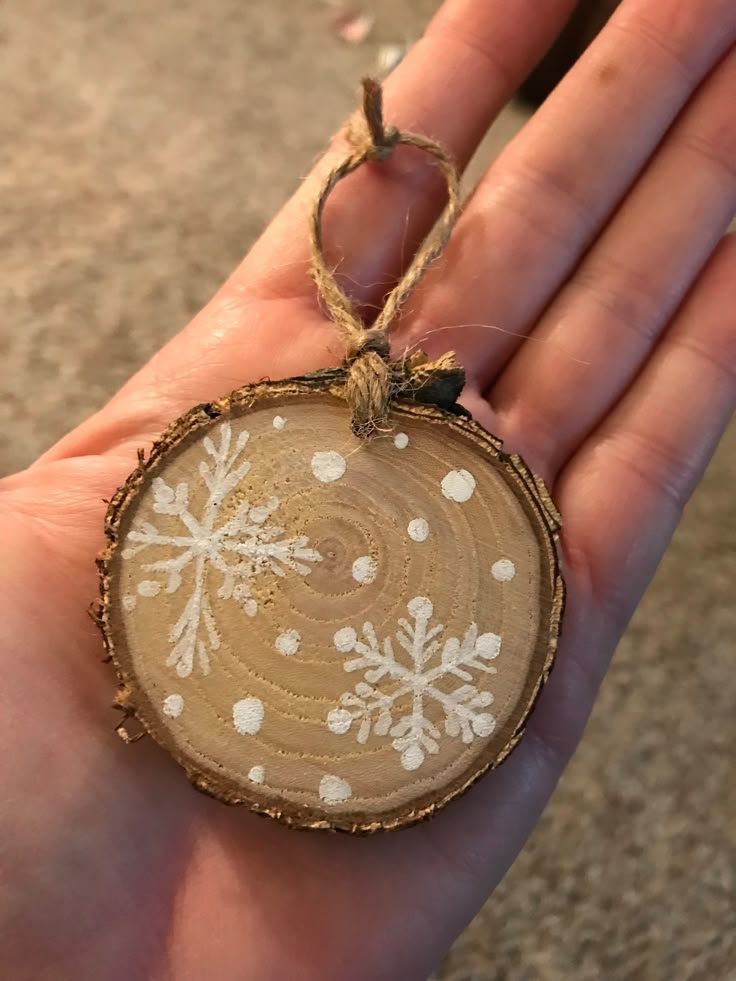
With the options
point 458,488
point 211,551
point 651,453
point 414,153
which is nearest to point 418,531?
point 458,488

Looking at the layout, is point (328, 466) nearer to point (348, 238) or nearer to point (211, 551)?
point (211, 551)

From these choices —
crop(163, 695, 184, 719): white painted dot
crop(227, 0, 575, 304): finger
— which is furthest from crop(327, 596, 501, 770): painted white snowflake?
crop(227, 0, 575, 304): finger

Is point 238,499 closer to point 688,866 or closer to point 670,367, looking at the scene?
point 670,367

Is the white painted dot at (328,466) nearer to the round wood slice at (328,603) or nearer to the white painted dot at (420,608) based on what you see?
the round wood slice at (328,603)

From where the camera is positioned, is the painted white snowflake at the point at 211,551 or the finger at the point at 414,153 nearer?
the painted white snowflake at the point at 211,551

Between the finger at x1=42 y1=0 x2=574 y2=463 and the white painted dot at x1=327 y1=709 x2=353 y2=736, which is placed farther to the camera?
the finger at x1=42 y1=0 x2=574 y2=463

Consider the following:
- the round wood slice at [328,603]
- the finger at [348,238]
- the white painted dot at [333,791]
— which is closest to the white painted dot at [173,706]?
the round wood slice at [328,603]

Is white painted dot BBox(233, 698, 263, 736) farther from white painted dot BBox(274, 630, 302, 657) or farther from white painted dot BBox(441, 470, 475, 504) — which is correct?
white painted dot BBox(441, 470, 475, 504)
